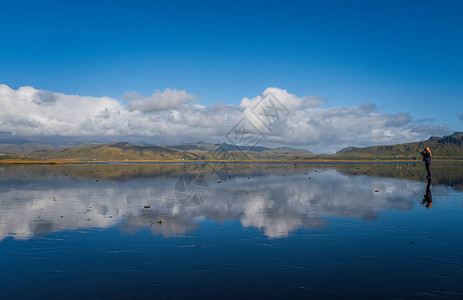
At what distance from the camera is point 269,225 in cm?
2148

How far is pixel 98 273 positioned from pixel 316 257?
31.0 ft

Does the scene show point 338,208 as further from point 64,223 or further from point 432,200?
point 64,223

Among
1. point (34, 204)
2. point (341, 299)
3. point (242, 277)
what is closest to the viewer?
point (341, 299)

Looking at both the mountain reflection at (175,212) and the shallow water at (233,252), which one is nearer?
the shallow water at (233,252)

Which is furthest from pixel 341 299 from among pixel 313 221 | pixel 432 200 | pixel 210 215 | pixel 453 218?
pixel 432 200

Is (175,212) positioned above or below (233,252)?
below

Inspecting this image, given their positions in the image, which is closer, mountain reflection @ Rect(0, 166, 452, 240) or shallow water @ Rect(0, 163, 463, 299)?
shallow water @ Rect(0, 163, 463, 299)

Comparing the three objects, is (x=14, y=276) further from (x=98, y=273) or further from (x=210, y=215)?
(x=210, y=215)

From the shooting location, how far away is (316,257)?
14.8 metres

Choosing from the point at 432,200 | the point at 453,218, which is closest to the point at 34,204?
the point at 453,218

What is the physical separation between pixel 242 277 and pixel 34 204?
1066 inches

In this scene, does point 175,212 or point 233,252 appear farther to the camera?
point 175,212

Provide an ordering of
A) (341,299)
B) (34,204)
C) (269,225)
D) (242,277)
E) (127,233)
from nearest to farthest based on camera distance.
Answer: (341,299) < (242,277) < (127,233) < (269,225) < (34,204)

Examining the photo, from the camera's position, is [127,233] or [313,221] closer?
[127,233]
